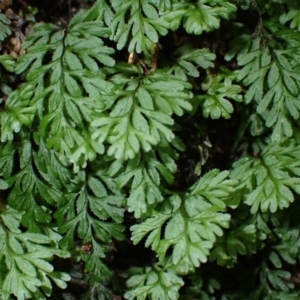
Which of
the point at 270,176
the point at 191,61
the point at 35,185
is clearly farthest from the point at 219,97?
the point at 35,185

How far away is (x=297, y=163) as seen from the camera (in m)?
1.23

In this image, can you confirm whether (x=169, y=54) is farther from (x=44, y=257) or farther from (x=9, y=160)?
(x=44, y=257)

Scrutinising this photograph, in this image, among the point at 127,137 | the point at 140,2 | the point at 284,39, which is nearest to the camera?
the point at 127,137

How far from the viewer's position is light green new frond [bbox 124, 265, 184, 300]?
1.24 metres

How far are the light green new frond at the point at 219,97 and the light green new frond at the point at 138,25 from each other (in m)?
0.19

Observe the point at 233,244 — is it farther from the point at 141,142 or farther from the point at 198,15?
the point at 198,15

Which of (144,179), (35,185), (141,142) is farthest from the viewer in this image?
(35,185)

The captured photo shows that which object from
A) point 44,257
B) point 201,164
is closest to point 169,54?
point 201,164

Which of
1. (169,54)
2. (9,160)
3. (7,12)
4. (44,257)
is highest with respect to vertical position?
(7,12)

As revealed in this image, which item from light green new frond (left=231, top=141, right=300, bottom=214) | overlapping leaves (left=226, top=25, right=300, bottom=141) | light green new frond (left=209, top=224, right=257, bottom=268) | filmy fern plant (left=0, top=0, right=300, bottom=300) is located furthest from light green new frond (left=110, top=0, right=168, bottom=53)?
light green new frond (left=209, top=224, right=257, bottom=268)

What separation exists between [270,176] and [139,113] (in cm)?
39

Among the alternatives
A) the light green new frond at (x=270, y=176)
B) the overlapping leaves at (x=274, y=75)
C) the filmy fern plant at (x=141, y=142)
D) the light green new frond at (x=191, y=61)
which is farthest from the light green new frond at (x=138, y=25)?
the light green new frond at (x=270, y=176)

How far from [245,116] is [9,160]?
2.04ft

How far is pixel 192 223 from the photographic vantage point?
1104mm
